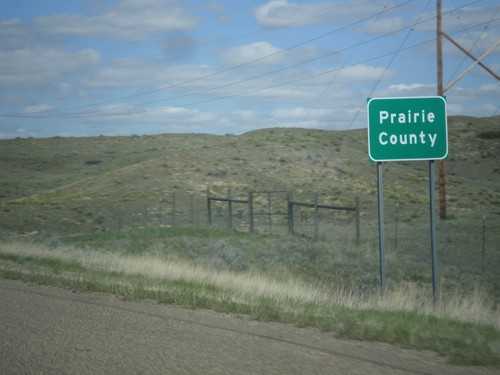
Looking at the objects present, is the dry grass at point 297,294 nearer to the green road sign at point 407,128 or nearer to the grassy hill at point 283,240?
the grassy hill at point 283,240

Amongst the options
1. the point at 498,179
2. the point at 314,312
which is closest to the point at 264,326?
the point at 314,312

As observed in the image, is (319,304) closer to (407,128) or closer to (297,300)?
(297,300)

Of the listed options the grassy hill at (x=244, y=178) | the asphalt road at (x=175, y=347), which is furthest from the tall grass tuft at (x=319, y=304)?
the grassy hill at (x=244, y=178)

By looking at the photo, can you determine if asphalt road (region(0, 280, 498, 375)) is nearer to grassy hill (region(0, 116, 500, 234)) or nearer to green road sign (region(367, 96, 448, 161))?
green road sign (region(367, 96, 448, 161))

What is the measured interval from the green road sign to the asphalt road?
17.2ft

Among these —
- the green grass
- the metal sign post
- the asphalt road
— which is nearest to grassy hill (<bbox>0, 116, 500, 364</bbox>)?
the green grass

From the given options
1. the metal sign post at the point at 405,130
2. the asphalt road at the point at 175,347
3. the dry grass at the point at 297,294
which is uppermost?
the metal sign post at the point at 405,130

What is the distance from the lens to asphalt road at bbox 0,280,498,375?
6.86 m

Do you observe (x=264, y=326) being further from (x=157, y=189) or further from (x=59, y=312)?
(x=157, y=189)

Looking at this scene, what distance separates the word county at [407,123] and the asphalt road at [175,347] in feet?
17.6

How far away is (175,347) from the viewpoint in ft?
25.5

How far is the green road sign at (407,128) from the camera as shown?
42.0 feet

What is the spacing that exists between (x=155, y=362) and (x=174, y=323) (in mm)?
2024

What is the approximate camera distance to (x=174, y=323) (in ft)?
30.1
